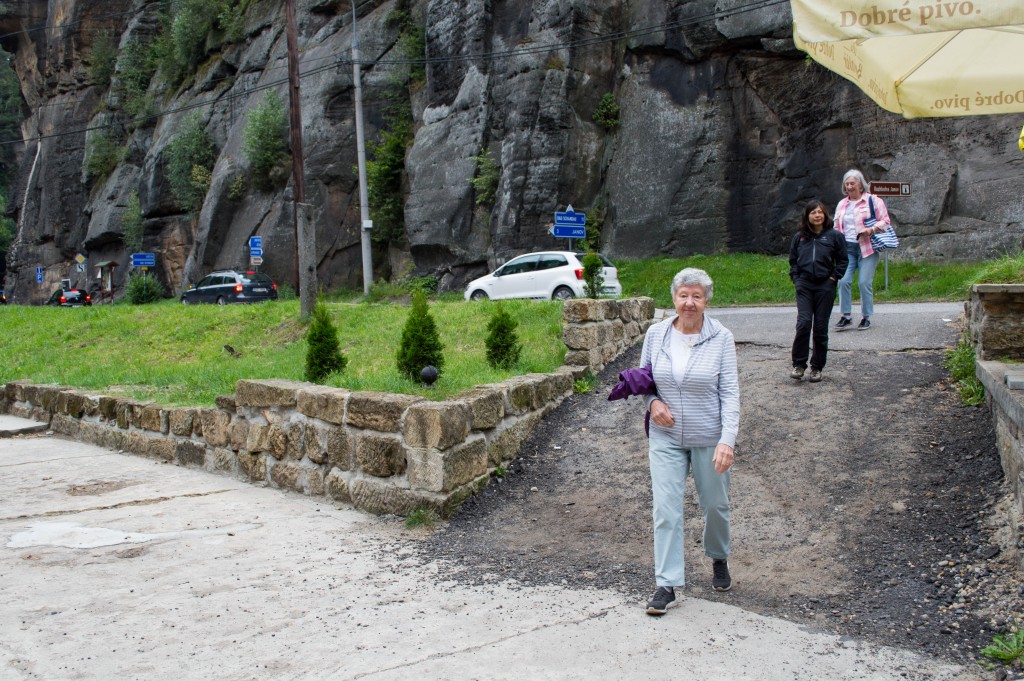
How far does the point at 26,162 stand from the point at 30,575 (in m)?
55.9

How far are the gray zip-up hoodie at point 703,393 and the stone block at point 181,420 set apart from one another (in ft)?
17.5

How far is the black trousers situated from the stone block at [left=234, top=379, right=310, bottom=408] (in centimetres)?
440

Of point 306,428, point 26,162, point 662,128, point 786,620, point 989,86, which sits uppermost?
point 26,162

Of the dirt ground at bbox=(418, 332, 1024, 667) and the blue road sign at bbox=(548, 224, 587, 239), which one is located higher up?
the blue road sign at bbox=(548, 224, 587, 239)

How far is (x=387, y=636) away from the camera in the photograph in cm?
385

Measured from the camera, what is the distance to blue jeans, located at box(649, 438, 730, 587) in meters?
4.07

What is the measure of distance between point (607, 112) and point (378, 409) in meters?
19.4

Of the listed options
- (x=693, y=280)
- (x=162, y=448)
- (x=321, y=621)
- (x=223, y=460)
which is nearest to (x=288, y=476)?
(x=223, y=460)

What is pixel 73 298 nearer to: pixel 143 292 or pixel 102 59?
pixel 143 292

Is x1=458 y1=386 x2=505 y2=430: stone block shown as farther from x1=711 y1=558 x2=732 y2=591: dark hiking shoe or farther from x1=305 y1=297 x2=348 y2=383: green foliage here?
x1=711 y1=558 x2=732 y2=591: dark hiking shoe

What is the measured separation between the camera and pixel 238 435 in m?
7.38

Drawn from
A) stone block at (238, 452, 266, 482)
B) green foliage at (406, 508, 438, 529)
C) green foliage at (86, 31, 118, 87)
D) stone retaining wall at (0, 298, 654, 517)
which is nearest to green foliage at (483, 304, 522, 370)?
stone retaining wall at (0, 298, 654, 517)

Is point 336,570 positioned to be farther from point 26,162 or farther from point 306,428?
point 26,162

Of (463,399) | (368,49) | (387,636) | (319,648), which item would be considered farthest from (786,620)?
(368,49)
